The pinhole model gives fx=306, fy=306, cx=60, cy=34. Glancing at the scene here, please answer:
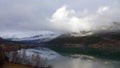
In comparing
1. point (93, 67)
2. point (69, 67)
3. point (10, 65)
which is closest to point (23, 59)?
point (69, 67)

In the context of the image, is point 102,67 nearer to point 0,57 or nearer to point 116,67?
point 116,67

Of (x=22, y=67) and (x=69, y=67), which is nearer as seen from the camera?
(x=22, y=67)

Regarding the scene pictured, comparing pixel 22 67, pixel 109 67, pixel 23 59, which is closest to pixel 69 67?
pixel 109 67

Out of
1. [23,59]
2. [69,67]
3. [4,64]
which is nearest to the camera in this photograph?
[4,64]

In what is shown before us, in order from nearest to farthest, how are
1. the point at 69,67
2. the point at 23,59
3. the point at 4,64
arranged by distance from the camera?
the point at 4,64 → the point at 23,59 → the point at 69,67

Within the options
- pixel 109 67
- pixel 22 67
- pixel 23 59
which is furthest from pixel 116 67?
pixel 22 67

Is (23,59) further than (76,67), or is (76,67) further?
(76,67)

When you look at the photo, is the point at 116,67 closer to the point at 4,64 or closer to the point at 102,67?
the point at 102,67
